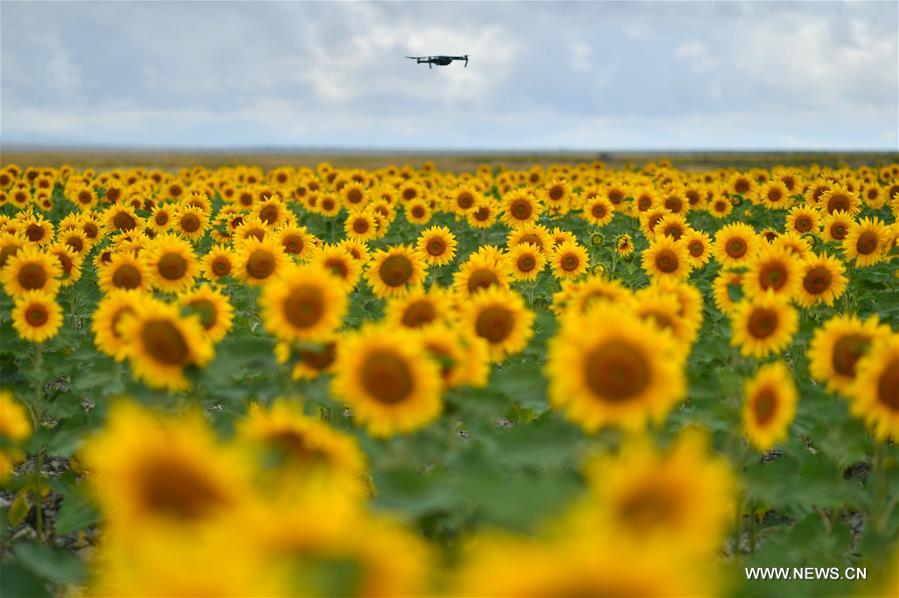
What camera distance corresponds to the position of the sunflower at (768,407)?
3496 millimetres

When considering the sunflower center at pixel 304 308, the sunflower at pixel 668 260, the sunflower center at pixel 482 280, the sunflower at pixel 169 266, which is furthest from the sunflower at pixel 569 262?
the sunflower center at pixel 304 308

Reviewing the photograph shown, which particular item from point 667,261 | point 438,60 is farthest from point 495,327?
point 438,60

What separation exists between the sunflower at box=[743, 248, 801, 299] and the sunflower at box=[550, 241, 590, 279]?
9.83 ft

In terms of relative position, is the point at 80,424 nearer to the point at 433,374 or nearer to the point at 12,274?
the point at 12,274

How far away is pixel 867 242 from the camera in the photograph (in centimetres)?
785

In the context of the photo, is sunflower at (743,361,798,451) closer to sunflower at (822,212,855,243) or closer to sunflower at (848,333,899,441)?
sunflower at (848,333,899,441)

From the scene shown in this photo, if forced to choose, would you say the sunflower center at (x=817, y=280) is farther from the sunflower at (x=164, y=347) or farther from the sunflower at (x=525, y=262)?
the sunflower at (x=164, y=347)

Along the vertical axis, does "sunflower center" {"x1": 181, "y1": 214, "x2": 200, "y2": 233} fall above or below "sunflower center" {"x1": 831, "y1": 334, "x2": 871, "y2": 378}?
above

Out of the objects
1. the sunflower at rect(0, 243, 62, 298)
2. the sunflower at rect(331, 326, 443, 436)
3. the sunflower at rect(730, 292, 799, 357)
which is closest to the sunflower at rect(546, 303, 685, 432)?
the sunflower at rect(331, 326, 443, 436)

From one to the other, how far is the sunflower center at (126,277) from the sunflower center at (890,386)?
469 cm

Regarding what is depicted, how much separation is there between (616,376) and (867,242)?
243 inches

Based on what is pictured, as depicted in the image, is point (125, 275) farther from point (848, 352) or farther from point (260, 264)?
point (848, 352)

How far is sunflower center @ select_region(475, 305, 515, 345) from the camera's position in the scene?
4207 mm

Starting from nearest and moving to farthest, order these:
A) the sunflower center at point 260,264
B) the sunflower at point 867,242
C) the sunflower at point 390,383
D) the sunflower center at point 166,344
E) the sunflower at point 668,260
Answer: the sunflower at point 390,383 → the sunflower center at point 166,344 → the sunflower center at point 260,264 → the sunflower at point 668,260 → the sunflower at point 867,242
